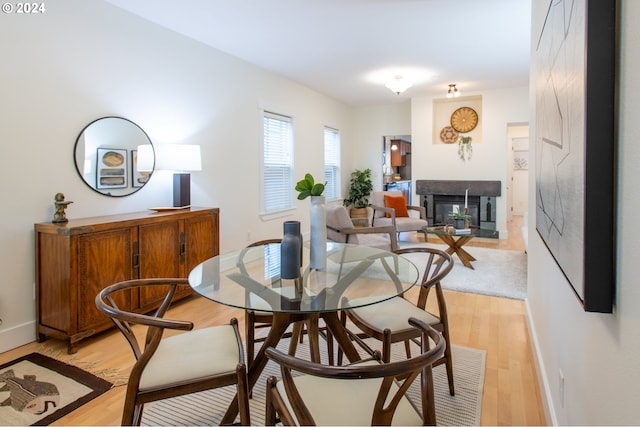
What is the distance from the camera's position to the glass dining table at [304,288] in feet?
5.47

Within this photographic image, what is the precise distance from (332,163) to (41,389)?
19.7 feet

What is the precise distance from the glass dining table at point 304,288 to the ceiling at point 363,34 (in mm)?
2312

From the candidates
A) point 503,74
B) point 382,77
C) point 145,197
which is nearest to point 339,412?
point 145,197

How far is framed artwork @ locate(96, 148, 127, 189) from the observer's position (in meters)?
3.18

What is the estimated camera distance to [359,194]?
8.02 m

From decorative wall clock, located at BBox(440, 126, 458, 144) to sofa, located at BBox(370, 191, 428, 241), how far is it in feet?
5.33

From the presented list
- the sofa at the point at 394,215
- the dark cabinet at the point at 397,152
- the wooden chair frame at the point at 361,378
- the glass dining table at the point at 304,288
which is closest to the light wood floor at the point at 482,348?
the glass dining table at the point at 304,288

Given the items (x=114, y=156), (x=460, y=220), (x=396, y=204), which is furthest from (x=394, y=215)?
(x=114, y=156)

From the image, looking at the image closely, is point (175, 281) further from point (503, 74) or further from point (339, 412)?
point (503, 74)

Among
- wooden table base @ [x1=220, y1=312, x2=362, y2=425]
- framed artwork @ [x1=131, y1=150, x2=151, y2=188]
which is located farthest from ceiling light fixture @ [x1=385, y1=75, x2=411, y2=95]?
wooden table base @ [x1=220, y1=312, x2=362, y2=425]

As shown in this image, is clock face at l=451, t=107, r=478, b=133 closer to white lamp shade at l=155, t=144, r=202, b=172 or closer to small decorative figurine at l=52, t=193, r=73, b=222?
white lamp shade at l=155, t=144, r=202, b=172

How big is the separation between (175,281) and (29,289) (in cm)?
167

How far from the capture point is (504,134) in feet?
21.8

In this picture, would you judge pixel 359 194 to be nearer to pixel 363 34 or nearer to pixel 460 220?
pixel 460 220
